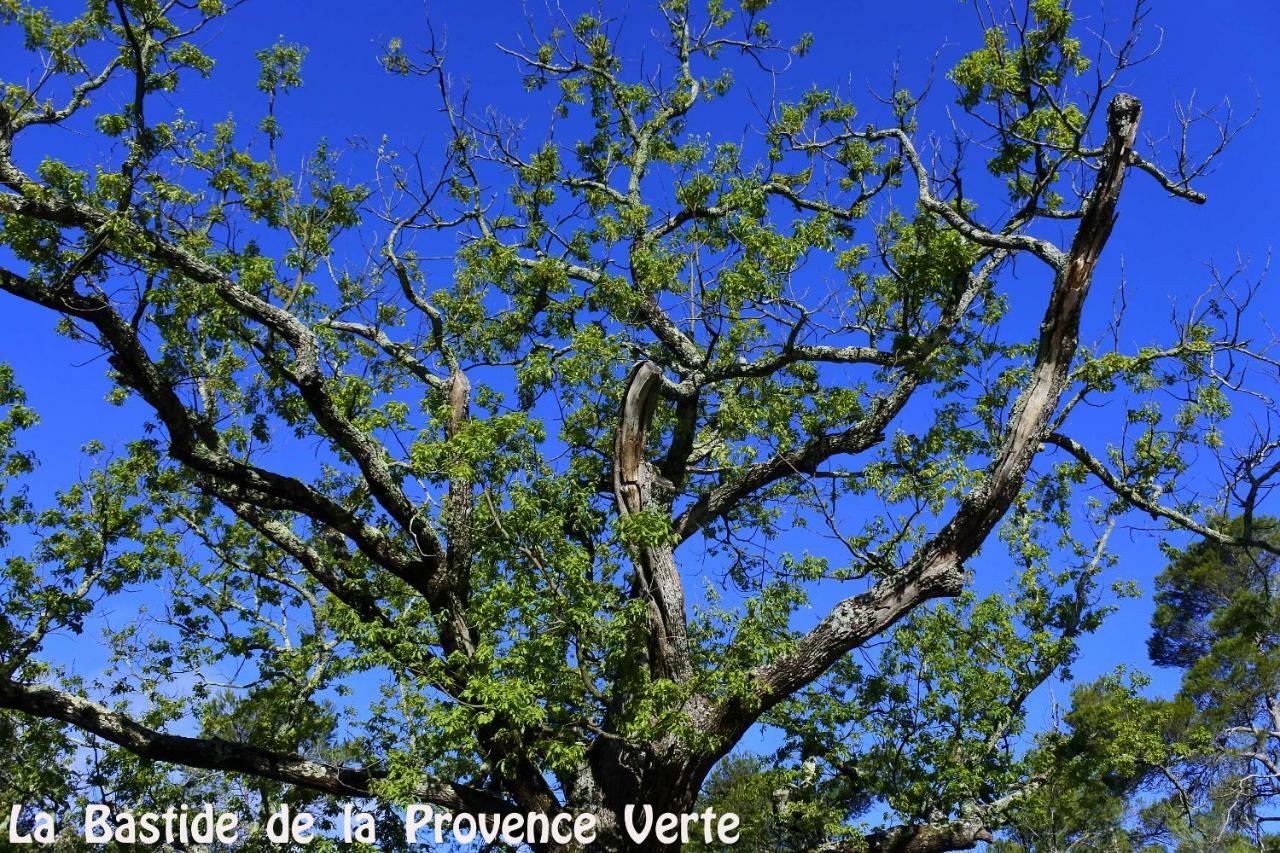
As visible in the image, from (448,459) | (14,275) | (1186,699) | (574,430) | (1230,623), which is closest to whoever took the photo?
(14,275)

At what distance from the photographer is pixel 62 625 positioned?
1233 centimetres


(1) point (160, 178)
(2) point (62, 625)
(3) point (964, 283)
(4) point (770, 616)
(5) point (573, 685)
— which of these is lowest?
(5) point (573, 685)

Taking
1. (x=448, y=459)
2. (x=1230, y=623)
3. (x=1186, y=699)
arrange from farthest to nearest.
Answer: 1. (x=1230, y=623)
2. (x=1186, y=699)
3. (x=448, y=459)

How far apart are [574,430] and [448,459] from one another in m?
1.88

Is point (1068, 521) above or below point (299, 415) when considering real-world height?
below

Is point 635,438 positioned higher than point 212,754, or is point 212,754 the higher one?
point 635,438

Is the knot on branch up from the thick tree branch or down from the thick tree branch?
up

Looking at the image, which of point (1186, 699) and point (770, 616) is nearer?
point (770, 616)

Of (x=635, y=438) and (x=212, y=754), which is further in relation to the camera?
(x=635, y=438)

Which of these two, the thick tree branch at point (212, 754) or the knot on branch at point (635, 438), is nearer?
the thick tree branch at point (212, 754)

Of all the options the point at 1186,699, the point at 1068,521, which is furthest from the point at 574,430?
the point at 1186,699

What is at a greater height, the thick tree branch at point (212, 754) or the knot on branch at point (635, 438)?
the knot on branch at point (635, 438)

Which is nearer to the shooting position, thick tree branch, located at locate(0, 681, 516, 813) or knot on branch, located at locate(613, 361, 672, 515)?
thick tree branch, located at locate(0, 681, 516, 813)

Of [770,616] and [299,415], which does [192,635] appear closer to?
[299,415]
